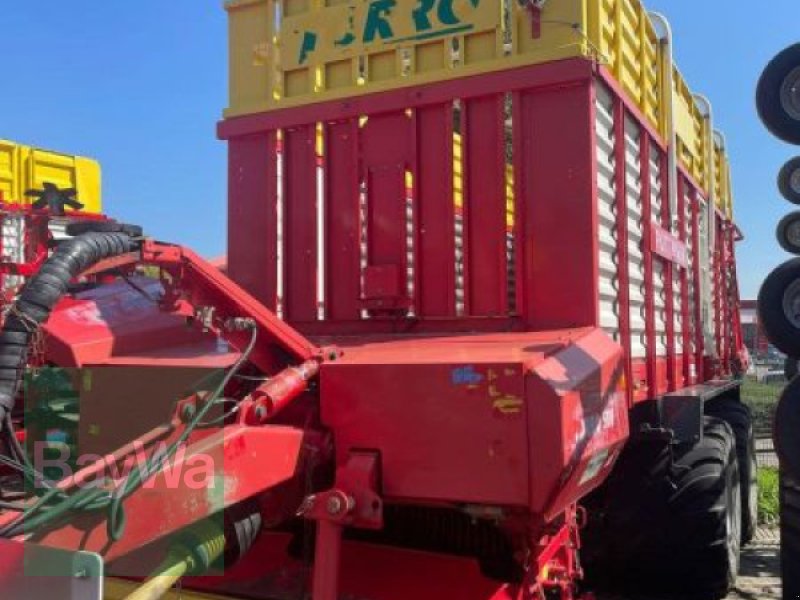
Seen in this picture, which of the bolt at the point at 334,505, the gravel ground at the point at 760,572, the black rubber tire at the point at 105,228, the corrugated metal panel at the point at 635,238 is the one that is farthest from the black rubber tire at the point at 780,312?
the black rubber tire at the point at 105,228

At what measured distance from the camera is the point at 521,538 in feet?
10.1

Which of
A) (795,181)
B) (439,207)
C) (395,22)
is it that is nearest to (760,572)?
(795,181)

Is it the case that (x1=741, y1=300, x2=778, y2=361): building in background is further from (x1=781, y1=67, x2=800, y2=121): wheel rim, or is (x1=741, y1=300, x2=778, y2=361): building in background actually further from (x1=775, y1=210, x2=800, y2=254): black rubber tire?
(x1=781, y1=67, x2=800, y2=121): wheel rim

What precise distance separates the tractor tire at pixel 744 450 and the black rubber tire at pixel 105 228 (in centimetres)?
468

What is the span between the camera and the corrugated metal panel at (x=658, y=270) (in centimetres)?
480

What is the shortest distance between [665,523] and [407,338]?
1724 mm

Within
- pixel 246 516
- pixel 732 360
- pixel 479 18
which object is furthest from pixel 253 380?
pixel 732 360

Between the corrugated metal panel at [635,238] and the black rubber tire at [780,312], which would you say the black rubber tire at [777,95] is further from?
the corrugated metal panel at [635,238]

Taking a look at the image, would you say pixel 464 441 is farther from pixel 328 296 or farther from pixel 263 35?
pixel 263 35

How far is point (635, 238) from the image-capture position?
14.5ft

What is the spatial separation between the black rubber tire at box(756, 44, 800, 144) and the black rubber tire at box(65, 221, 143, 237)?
268cm

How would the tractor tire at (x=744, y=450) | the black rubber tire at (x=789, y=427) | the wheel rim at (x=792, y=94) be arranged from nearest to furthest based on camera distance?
the black rubber tire at (x=789, y=427) < the wheel rim at (x=792, y=94) < the tractor tire at (x=744, y=450)

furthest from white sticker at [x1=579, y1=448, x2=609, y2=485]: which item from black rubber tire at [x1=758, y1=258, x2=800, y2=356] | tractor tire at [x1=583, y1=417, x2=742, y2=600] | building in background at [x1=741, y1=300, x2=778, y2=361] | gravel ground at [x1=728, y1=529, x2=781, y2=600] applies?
building in background at [x1=741, y1=300, x2=778, y2=361]

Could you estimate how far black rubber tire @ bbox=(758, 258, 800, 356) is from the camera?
11.8ft
